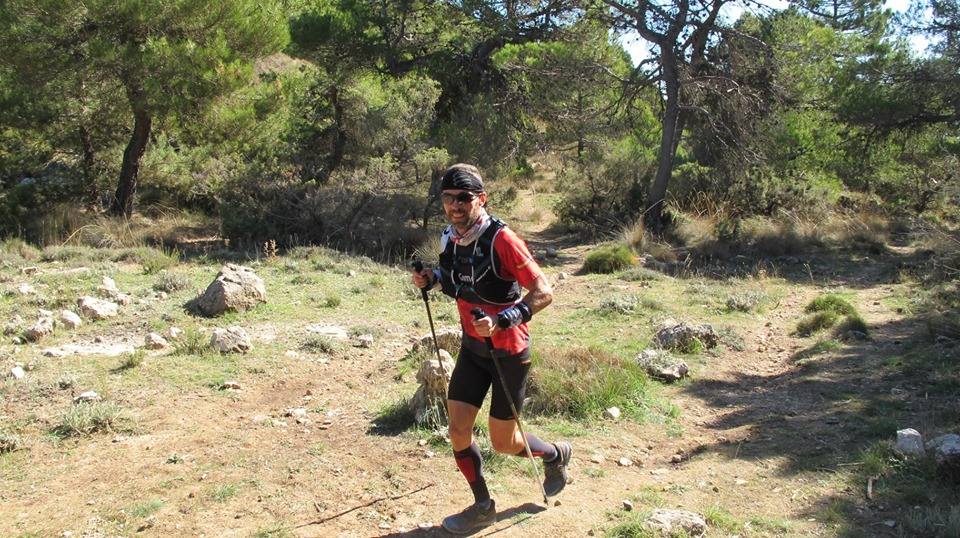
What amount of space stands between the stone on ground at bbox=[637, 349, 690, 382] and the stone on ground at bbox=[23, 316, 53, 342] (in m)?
5.81

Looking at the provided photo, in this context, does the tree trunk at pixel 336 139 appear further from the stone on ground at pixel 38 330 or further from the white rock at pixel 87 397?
the white rock at pixel 87 397

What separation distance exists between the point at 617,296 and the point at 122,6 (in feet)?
28.9

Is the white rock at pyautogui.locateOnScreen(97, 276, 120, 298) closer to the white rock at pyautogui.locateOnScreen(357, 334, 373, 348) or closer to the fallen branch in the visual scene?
the white rock at pyautogui.locateOnScreen(357, 334, 373, 348)

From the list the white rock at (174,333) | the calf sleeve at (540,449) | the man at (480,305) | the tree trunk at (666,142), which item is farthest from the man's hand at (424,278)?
the tree trunk at (666,142)

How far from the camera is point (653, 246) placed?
14.5 metres

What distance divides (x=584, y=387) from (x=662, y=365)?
142cm

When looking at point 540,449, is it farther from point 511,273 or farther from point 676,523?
point 511,273

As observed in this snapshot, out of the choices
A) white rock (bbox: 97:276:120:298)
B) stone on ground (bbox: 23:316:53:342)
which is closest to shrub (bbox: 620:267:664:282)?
white rock (bbox: 97:276:120:298)

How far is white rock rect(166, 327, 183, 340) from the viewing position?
24.6 feet

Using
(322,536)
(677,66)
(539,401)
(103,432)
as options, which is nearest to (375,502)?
(322,536)

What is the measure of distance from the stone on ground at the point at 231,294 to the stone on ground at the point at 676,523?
592 centimetres

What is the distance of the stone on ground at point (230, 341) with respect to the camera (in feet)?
23.7

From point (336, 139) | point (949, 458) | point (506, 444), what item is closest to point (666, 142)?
point (336, 139)

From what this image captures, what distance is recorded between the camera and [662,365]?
720 cm
